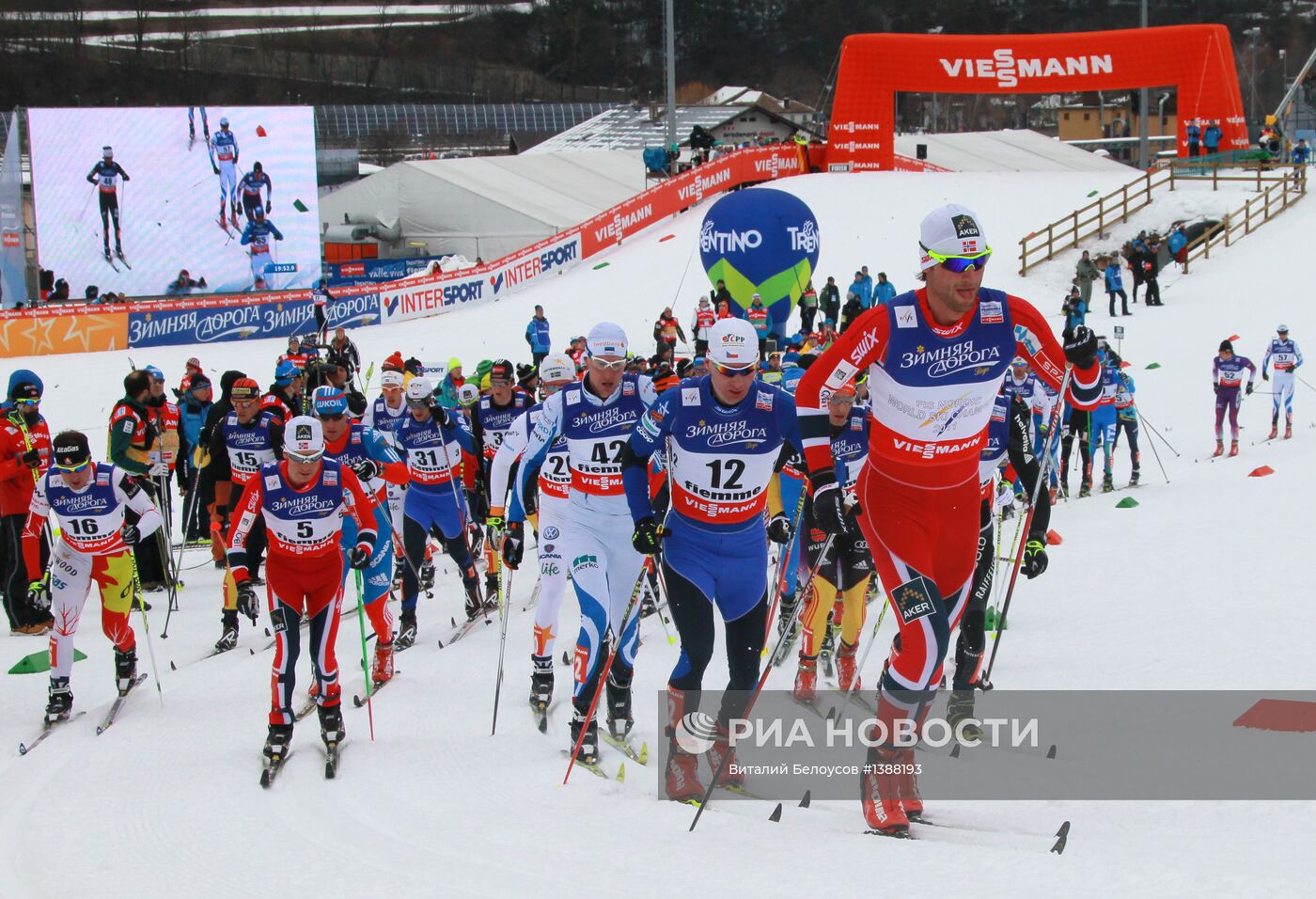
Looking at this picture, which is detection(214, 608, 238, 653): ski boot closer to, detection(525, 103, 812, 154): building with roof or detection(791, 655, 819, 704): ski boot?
detection(791, 655, 819, 704): ski boot

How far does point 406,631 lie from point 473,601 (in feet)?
2.60

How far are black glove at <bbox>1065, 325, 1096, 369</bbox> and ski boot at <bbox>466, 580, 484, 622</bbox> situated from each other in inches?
252

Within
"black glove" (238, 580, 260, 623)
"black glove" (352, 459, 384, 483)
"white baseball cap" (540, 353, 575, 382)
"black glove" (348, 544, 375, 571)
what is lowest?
"black glove" (238, 580, 260, 623)

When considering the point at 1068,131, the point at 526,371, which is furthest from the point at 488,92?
the point at 526,371

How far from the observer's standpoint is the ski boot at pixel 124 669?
927 cm

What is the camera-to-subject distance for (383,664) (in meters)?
9.48

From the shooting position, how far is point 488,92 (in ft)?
270

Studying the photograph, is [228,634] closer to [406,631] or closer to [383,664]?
[406,631]

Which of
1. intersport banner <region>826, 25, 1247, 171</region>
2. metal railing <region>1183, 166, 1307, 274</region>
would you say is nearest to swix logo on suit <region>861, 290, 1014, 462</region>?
metal railing <region>1183, 166, 1307, 274</region>

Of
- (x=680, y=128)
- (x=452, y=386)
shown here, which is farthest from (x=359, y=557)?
(x=680, y=128)

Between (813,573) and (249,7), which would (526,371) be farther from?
(249,7)

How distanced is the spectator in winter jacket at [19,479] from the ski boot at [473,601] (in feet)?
12.1

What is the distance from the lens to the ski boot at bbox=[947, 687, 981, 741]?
7.14 metres

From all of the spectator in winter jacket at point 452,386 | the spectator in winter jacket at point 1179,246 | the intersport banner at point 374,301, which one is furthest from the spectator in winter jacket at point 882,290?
the spectator in winter jacket at point 452,386
